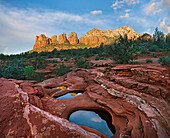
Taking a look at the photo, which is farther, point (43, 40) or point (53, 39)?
point (53, 39)

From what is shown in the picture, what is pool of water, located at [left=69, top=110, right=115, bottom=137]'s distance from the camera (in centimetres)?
529

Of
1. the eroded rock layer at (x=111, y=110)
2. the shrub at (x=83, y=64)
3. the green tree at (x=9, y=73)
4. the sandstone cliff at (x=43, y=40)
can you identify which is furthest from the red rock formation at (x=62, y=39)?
the eroded rock layer at (x=111, y=110)

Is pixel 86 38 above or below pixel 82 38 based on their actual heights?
below

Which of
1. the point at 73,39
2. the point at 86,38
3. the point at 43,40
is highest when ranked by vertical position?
the point at 86,38

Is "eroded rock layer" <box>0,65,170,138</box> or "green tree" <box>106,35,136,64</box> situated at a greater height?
"green tree" <box>106,35,136,64</box>

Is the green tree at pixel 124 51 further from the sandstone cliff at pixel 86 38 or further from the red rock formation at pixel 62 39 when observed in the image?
the red rock formation at pixel 62 39

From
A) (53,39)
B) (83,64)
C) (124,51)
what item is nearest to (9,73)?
(83,64)

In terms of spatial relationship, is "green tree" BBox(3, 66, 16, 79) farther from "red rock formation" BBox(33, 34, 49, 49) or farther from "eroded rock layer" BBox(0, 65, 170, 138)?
"red rock formation" BBox(33, 34, 49, 49)

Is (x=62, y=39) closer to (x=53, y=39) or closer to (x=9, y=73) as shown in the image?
(x=53, y=39)

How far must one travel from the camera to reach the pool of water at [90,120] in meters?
5.29

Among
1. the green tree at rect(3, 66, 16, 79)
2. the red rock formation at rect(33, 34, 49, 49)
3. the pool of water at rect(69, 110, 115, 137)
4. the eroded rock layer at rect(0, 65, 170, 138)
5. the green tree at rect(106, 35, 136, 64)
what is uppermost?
the red rock formation at rect(33, 34, 49, 49)

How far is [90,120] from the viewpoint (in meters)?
5.95

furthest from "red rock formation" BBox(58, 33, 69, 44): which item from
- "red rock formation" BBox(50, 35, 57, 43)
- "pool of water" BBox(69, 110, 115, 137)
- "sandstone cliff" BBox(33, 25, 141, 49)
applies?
"pool of water" BBox(69, 110, 115, 137)

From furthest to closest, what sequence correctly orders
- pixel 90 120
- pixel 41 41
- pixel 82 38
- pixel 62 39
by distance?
pixel 82 38 → pixel 62 39 → pixel 41 41 → pixel 90 120
